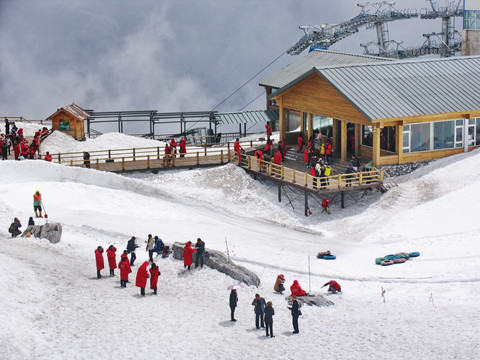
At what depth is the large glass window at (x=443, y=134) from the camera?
4375 centimetres

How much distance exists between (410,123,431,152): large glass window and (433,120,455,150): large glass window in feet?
1.48

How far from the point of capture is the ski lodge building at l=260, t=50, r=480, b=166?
4250cm

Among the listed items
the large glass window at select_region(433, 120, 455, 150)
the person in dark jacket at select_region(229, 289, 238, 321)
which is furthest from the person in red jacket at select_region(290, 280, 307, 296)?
the large glass window at select_region(433, 120, 455, 150)

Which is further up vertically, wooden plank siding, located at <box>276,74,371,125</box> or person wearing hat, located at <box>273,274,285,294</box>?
wooden plank siding, located at <box>276,74,371,125</box>

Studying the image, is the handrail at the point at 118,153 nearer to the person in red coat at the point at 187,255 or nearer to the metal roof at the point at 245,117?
the metal roof at the point at 245,117

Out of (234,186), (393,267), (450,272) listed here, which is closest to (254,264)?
(393,267)

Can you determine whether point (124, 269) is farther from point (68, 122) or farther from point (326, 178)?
point (68, 122)

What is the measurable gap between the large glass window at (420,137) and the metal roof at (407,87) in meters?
1.04

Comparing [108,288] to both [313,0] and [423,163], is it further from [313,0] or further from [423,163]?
[313,0]

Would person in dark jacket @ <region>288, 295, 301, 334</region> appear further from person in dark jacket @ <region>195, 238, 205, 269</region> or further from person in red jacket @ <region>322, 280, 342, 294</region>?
person in dark jacket @ <region>195, 238, 205, 269</region>

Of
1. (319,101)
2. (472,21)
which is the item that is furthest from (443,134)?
(472,21)

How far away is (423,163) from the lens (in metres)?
43.4

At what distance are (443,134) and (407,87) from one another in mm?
3113

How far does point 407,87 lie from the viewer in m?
44.2
